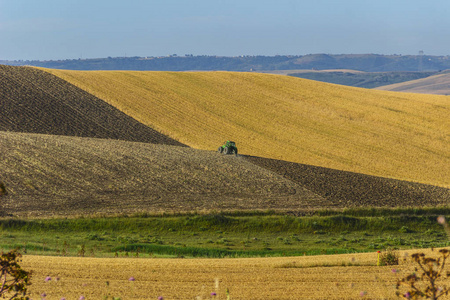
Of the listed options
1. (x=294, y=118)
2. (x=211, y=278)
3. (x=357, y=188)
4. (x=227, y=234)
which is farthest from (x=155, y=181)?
(x=294, y=118)

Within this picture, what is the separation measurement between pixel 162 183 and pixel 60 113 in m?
25.6

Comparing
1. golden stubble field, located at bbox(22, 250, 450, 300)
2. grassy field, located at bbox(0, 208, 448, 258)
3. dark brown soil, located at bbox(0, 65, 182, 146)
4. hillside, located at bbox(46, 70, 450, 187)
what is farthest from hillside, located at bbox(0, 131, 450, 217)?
golden stubble field, located at bbox(22, 250, 450, 300)

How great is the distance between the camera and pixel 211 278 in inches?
583

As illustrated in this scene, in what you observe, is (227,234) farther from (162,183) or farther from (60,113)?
(60,113)

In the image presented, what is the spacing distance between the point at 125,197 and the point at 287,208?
947 cm

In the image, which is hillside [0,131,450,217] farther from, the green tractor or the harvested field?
the green tractor

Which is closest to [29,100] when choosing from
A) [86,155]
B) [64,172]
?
[86,155]

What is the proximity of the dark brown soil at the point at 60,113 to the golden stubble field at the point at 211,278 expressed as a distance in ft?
124

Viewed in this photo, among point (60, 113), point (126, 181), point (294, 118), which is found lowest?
point (126, 181)

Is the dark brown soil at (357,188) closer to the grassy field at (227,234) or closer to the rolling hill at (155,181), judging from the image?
the rolling hill at (155,181)

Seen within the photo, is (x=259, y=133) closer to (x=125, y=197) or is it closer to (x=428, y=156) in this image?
(x=428, y=156)

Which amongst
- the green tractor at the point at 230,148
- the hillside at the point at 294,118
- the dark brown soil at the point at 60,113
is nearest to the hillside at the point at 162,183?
the green tractor at the point at 230,148

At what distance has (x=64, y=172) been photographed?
3722cm

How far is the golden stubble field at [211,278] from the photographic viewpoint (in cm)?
1296
